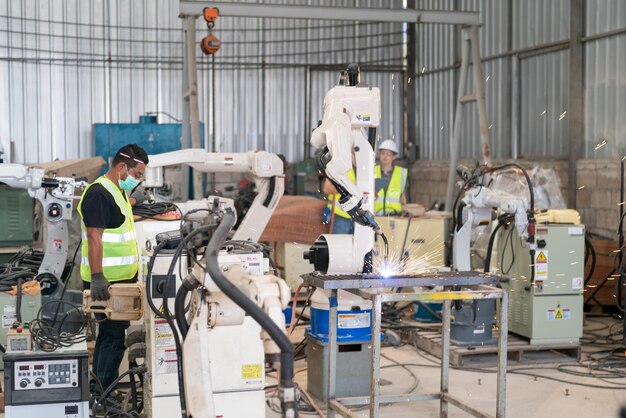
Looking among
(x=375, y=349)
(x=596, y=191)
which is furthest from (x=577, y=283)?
(x=375, y=349)

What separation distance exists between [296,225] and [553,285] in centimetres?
291

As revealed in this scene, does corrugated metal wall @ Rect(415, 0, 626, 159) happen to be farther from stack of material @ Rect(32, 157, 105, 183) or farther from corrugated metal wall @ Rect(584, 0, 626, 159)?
stack of material @ Rect(32, 157, 105, 183)

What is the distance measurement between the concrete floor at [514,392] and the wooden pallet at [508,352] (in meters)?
0.10

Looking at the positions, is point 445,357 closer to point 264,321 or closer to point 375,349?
point 375,349

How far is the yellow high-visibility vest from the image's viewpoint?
518 cm

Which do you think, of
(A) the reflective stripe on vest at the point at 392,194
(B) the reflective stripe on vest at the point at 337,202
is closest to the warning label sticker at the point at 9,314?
(B) the reflective stripe on vest at the point at 337,202

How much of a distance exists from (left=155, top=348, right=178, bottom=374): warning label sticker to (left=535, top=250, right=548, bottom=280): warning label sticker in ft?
11.7

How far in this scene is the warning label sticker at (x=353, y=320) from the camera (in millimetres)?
5617

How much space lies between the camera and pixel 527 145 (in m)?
11.2

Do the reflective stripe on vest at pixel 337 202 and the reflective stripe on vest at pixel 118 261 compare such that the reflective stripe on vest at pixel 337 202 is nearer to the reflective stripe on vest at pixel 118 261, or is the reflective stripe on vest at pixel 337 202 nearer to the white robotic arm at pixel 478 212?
the white robotic arm at pixel 478 212

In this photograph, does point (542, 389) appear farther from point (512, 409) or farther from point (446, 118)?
point (446, 118)

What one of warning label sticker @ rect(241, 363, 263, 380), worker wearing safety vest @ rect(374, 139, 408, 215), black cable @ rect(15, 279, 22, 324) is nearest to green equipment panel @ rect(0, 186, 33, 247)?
black cable @ rect(15, 279, 22, 324)

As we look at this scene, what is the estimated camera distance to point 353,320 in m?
5.63

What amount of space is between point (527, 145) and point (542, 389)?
5.69 m
